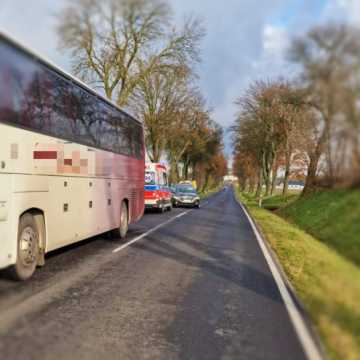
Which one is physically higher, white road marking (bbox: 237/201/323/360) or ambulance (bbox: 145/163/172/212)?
ambulance (bbox: 145/163/172/212)

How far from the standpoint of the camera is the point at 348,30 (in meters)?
2.25

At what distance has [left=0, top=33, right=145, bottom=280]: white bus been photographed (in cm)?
625

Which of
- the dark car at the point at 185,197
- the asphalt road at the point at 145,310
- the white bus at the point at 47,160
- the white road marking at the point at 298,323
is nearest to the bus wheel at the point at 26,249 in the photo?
the white bus at the point at 47,160

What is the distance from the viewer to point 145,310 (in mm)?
5715

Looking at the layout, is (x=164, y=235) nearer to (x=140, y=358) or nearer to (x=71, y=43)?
(x=140, y=358)

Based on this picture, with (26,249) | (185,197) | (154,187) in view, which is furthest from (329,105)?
(185,197)

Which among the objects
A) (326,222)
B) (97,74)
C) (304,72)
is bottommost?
(326,222)

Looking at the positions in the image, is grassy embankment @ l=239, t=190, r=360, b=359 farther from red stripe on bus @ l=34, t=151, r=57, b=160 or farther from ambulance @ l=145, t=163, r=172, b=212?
ambulance @ l=145, t=163, r=172, b=212

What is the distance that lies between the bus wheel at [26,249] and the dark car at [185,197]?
27447 millimetres

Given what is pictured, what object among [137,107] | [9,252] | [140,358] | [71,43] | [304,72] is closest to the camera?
[304,72]

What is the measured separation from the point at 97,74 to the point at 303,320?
980 inches

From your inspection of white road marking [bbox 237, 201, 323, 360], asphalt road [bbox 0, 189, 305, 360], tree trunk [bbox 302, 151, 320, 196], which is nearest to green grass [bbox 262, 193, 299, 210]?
white road marking [bbox 237, 201, 323, 360]

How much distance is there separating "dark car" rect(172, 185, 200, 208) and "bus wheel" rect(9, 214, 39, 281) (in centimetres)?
2745

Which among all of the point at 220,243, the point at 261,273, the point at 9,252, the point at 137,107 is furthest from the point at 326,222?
the point at 137,107
